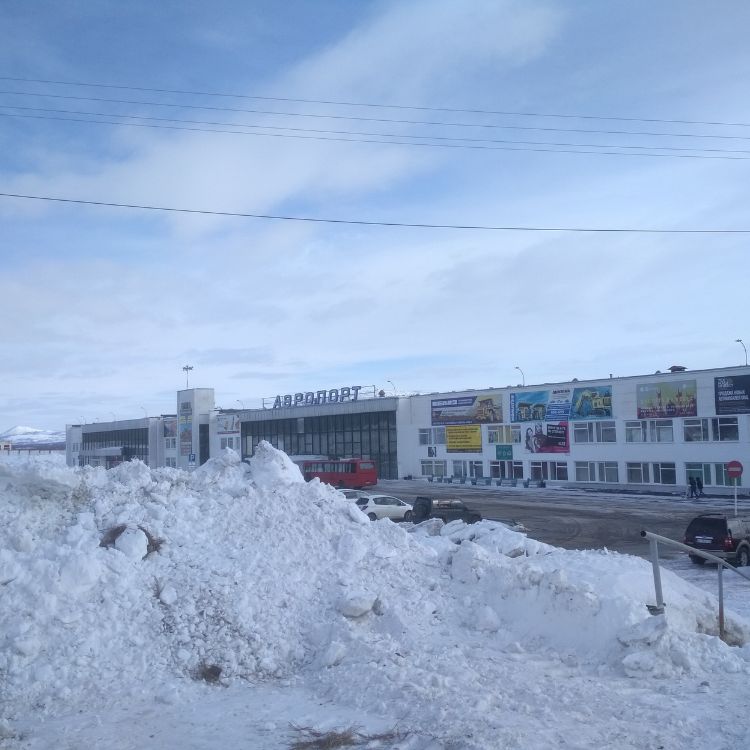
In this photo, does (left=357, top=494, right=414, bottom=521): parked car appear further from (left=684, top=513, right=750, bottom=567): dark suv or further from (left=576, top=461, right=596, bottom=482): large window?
(left=576, top=461, right=596, bottom=482): large window

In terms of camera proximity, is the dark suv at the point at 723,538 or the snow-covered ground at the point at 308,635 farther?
the dark suv at the point at 723,538

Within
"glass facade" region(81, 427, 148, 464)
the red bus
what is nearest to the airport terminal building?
"glass facade" region(81, 427, 148, 464)

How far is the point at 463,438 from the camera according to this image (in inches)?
2347

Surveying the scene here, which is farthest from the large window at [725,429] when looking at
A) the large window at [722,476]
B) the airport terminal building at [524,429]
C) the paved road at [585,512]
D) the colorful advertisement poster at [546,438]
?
the colorful advertisement poster at [546,438]

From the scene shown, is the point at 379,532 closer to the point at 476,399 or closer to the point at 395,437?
the point at 476,399

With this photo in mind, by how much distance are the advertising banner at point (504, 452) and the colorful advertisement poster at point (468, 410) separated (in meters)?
1.95

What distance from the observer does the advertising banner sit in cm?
5616

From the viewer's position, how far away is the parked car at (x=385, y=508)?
30031mm

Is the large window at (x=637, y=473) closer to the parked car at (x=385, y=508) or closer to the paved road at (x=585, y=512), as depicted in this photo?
the paved road at (x=585, y=512)

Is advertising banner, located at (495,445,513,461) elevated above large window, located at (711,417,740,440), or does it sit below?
below

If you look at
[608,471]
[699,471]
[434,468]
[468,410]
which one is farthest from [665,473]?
[434,468]

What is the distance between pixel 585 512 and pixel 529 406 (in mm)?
19273

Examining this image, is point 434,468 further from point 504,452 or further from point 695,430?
point 695,430

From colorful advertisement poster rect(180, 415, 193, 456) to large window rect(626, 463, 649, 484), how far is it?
46774 millimetres
